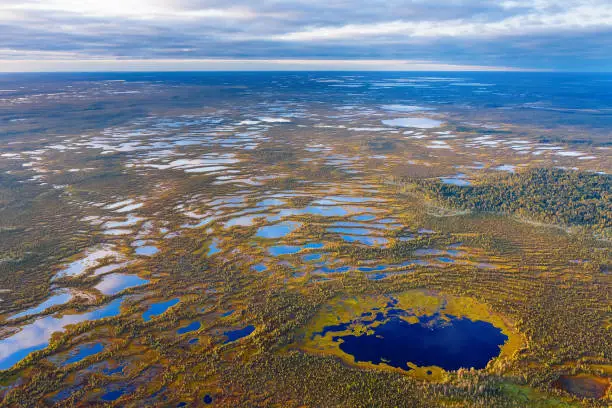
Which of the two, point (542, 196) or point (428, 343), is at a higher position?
point (542, 196)

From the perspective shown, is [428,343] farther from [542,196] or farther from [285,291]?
[542,196]

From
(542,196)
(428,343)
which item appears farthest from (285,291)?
(542,196)

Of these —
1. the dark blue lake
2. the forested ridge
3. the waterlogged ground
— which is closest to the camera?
the waterlogged ground

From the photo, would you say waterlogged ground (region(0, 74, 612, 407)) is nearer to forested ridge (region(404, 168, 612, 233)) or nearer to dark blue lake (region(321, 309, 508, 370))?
dark blue lake (region(321, 309, 508, 370))

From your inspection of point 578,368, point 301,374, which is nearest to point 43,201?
point 301,374

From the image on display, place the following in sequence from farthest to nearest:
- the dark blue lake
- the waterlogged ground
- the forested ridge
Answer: the forested ridge → the dark blue lake → the waterlogged ground

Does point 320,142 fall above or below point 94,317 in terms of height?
above

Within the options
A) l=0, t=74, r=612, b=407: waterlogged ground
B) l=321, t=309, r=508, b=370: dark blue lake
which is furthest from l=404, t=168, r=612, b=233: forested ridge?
l=321, t=309, r=508, b=370: dark blue lake

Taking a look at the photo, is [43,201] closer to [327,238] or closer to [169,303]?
[169,303]

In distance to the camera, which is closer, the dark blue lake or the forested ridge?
the dark blue lake
